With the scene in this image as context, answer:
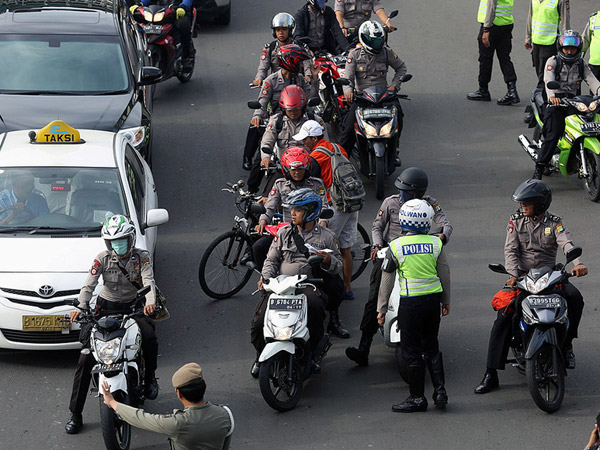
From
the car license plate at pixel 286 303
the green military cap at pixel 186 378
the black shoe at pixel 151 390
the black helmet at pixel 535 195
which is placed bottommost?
the black shoe at pixel 151 390

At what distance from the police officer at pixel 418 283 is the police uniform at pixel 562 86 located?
550 centimetres

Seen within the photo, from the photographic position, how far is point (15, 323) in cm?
969

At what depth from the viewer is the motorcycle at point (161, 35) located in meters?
17.3

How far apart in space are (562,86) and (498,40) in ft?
10.8

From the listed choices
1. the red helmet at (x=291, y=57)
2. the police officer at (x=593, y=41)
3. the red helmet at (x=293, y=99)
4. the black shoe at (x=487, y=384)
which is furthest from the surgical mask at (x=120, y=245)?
the police officer at (x=593, y=41)

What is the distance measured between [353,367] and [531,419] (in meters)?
1.79

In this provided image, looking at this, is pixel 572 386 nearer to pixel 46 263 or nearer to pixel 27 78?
pixel 46 263

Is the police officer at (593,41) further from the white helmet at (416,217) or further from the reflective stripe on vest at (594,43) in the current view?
the white helmet at (416,217)

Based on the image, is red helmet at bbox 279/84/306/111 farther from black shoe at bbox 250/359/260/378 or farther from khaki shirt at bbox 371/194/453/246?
black shoe at bbox 250/359/260/378

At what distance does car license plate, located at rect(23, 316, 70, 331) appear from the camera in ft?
31.7

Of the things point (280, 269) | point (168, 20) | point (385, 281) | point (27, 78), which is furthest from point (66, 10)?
point (385, 281)

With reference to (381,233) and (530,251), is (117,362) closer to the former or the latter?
(381,233)

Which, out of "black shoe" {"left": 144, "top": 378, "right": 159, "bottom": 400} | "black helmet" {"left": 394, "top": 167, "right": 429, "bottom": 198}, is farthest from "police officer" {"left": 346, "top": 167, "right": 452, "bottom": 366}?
"black shoe" {"left": 144, "top": 378, "right": 159, "bottom": 400}

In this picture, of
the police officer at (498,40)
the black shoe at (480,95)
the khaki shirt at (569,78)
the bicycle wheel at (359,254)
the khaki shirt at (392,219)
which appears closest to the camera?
the khaki shirt at (392,219)
